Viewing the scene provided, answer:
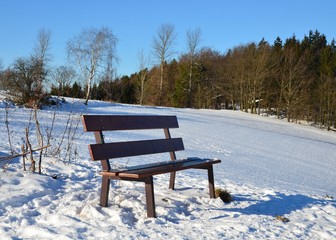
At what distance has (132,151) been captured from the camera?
16.0ft

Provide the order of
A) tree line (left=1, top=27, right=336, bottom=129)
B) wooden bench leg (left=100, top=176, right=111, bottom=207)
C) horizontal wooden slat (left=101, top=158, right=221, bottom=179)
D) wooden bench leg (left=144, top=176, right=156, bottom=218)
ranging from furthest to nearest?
tree line (left=1, top=27, right=336, bottom=129), wooden bench leg (left=100, top=176, right=111, bottom=207), wooden bench leg (left=144, top=176, right=156, bottom=218), horizontal wooden slat (left=101, top=158, right=221, bottom=179)

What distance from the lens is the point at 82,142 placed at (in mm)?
9547

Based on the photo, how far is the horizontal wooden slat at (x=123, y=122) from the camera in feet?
14.5

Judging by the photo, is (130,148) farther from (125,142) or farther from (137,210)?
(137,210)

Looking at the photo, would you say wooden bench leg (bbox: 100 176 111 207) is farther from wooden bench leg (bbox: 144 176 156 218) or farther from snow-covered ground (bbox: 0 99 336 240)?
wooden bench leg (bbox: 144 176 156 218)

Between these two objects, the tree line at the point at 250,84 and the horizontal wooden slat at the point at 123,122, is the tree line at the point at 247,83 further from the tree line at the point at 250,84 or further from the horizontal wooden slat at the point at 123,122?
the horizontal wooden slat at the point at 123,122

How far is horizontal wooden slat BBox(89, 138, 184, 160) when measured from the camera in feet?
14.2

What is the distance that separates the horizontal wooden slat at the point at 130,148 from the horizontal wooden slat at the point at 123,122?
234mm

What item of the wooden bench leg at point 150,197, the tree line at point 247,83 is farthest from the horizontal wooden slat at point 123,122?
the tree line at point 247,83

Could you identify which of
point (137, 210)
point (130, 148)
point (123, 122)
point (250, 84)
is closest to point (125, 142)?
point (130, 148)

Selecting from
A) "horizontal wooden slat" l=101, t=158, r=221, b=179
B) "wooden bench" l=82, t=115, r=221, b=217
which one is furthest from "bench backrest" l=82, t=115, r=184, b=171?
"horizontal wooden slat" l=101, t=158, r=221, b=179

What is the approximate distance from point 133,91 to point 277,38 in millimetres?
28940

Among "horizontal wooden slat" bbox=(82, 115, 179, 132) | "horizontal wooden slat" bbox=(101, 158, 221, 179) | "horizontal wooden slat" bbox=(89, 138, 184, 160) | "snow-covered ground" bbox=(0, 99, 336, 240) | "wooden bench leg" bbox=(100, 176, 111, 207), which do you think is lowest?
"snow-covered ground" bbox=(0, 99, 336, 240)

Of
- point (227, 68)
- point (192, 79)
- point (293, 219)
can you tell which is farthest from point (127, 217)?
point (192, 79)
